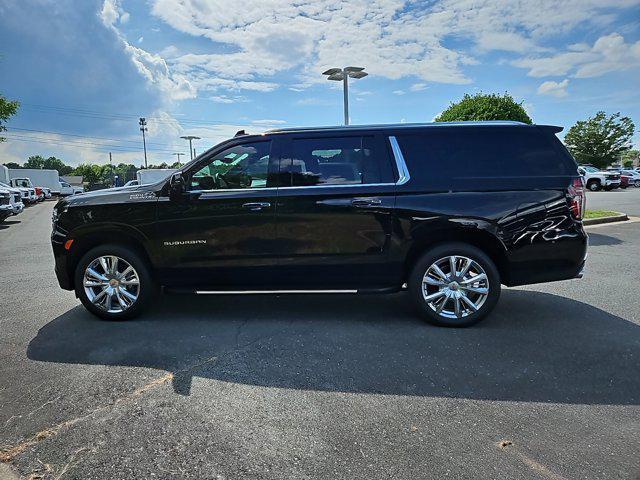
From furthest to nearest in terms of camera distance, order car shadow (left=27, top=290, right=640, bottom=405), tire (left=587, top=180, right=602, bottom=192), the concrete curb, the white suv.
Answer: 1. tire (left=587, top=180, right=602, bottom=192)
2. the white suv
3. the concrete curb
4. car shadow (left=27, top=290, right=640, bottom=405)

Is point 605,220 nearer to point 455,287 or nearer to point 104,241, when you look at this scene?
point 455,287

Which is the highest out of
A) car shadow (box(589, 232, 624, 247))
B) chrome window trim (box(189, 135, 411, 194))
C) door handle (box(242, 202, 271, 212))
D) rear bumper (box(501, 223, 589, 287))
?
chrome window trim (box(189, 135, 411, 194))

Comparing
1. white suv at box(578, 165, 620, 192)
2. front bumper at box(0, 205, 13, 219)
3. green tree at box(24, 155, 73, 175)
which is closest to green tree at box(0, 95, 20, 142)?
front bumper at box(0, 205, 13, 219)

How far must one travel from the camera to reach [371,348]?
409 centimetres

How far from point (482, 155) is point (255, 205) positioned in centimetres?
237

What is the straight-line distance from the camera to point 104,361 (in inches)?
153

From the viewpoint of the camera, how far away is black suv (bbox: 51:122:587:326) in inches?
179

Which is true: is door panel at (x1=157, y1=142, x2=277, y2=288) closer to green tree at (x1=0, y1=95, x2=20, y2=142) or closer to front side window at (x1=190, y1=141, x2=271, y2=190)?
front side window at (x1=190, y1=141, x2=271, y2=190)

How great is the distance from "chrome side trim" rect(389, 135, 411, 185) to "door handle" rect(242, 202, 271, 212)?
4.47ft

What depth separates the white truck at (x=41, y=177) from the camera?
1842 inches

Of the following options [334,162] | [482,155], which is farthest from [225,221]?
[482,155]

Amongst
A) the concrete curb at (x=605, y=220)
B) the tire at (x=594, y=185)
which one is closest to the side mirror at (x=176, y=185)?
the concrete curb at (x=605, y=220)

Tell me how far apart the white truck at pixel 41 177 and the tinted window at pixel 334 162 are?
166 feet

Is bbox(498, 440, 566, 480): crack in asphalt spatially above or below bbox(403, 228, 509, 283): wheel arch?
below
